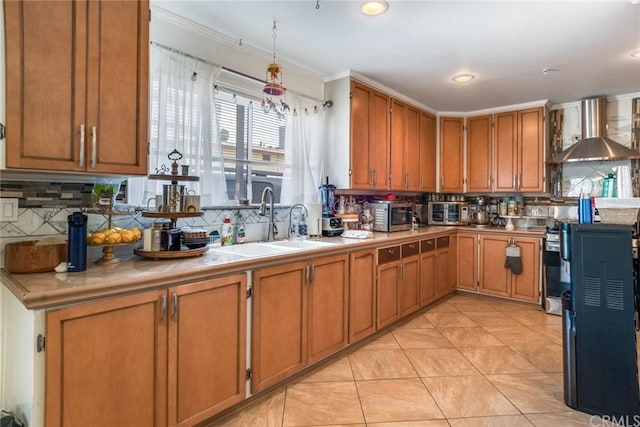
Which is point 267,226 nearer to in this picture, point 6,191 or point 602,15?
point 6,191

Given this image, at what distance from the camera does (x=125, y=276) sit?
1.49 metres

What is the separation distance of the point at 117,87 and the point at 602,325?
2.81 meters

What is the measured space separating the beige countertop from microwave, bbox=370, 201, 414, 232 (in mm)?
1458

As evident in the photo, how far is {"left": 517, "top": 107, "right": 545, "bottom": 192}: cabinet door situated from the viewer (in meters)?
4.16

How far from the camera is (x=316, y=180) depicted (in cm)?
332

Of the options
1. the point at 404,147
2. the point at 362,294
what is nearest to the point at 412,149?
the point at 404,147

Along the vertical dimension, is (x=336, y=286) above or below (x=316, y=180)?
below

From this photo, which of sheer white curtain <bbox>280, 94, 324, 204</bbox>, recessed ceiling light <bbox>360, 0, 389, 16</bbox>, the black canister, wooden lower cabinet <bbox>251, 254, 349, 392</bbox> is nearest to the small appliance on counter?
sheer white curtain <bbox>280, 94, 324, 204</bbox>

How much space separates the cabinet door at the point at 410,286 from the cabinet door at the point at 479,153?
5.67ft

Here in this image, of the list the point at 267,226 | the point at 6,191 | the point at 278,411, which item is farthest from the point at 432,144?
the point at 6,191

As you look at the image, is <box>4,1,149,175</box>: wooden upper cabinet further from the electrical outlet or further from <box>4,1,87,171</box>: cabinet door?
the electrical outlet

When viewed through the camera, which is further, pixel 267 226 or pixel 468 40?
pixel 267 226

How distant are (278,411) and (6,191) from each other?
1807mm

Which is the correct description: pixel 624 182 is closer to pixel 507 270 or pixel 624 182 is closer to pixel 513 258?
pixel 513 258
